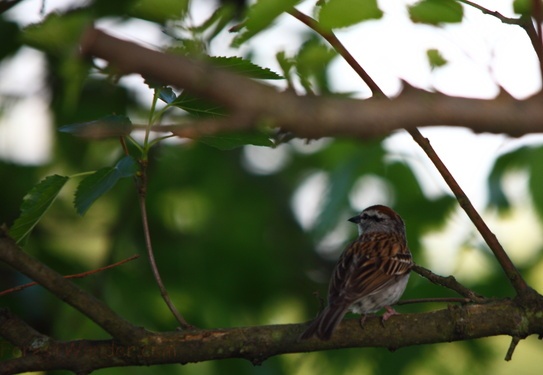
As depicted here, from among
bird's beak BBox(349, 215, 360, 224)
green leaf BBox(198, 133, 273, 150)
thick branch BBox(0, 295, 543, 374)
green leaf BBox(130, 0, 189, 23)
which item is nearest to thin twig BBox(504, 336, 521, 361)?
thick branch BBox(0, 295, 543, 374)

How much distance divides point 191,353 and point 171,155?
377 centimetres

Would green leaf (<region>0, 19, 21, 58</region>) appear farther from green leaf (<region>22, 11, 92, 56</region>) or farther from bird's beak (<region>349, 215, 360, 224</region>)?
green leaf (<region>22, 11, 92, 56</region>)

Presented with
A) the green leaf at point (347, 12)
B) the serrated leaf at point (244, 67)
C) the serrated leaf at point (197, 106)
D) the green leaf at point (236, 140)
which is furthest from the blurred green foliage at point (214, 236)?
the green leaf at point (347, 12)

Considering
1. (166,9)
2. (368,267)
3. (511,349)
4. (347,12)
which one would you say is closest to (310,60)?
(347,12)

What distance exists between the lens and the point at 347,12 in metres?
1.86

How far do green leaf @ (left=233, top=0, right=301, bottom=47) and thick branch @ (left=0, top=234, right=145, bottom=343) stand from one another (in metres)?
1.86

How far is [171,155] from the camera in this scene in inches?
301

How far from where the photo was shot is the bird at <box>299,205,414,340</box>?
6.16m

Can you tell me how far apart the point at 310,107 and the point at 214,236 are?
6.06 meters

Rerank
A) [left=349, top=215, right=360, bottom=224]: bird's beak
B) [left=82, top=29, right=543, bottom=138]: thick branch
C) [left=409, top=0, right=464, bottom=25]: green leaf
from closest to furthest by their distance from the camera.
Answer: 1. [left=82, top=29, right=543, bottom=138]: thick branch
2. [left=409, top=0, right=464, bottom=25]: green leaf
3. [left=349, top=215, right=360, bottom=224]: bird's beak

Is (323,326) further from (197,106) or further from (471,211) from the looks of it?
(197,106)

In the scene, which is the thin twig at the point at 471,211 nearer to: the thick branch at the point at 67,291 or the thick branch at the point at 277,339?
the thick branch at the point at 277,339

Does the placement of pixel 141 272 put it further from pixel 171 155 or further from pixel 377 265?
pixel 377 265

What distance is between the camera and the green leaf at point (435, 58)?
8.06 feet
